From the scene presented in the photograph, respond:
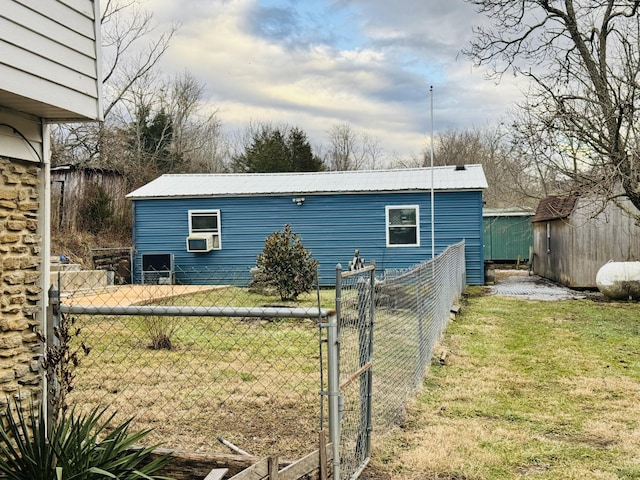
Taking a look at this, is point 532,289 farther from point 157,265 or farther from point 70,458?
point 70,458

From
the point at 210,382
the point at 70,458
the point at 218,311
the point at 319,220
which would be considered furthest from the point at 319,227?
the point at 70,458

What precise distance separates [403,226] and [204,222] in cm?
609

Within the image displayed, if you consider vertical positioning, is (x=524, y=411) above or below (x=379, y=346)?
below

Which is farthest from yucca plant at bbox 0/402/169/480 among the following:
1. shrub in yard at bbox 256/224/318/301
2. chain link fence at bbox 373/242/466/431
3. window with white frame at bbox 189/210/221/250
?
window with white frame at bbox 189/210/221/250

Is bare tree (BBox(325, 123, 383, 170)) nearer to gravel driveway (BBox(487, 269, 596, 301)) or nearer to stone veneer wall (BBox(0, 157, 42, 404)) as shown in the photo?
gravel driveway (BBox(487, 269, 596, 301))

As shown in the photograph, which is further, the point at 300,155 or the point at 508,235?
the point at 300,155

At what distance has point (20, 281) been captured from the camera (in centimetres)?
386

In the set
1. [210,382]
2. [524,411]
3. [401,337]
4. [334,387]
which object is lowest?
[524,411]

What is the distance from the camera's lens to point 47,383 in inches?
153

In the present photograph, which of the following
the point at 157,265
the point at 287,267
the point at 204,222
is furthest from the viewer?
the point at 204,222

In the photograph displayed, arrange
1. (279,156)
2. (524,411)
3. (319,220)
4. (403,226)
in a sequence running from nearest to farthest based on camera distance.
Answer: (524,411) → (403,226) → (319,220) → (279,156)

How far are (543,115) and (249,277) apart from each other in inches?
381

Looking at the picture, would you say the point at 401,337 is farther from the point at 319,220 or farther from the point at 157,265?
the point at 157,265

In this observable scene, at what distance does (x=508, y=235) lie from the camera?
2723 cm
